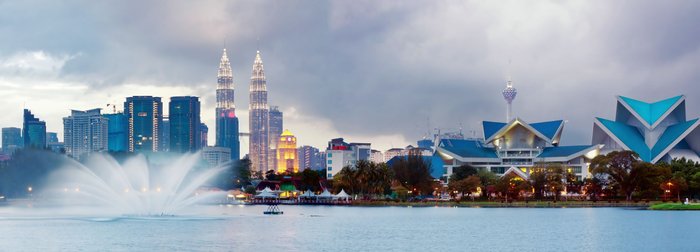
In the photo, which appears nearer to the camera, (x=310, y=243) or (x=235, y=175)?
(x=310, y=243)

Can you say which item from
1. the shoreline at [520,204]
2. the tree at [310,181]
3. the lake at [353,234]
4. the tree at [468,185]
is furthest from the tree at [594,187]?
the tree at [310,181]

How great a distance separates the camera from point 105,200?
9069 cm

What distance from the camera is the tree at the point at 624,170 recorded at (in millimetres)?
111812

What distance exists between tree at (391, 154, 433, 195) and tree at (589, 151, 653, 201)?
30.1 meters

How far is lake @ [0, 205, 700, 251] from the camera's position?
53656mm

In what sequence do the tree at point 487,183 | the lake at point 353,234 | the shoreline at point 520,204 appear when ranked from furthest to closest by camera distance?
the tree at point 487,183 < the shoreline at point 520,204 < the lake at point 353,234

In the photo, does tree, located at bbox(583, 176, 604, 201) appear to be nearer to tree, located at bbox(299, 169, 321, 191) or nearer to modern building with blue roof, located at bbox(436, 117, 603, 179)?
modern building with blue roof, located at bbox(436, 117, 603, 179)

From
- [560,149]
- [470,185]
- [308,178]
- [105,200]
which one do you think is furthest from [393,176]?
[105,200]

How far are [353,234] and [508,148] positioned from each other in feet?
388

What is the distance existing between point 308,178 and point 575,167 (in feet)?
159

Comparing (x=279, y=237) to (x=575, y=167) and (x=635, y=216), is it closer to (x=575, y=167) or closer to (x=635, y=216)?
(x=635, y=216)

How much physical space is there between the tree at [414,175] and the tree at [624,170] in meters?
30.1

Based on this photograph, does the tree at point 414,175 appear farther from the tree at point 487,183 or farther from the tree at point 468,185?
the tree at point 468,185

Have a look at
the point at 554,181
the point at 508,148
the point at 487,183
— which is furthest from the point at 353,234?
the point at 508,148
